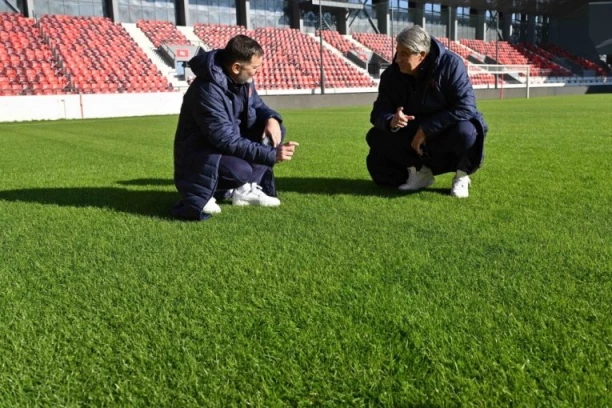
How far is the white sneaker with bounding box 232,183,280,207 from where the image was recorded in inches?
152

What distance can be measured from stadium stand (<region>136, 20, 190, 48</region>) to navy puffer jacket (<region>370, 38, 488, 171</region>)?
25.0 meters

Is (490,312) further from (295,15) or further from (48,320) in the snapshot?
(295,15)

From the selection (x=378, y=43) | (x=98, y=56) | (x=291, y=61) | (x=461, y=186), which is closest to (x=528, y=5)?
(x=378, y=43)

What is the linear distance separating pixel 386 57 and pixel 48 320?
1388 inches

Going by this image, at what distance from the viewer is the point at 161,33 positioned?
91.4ft

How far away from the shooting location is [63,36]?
2394 cm

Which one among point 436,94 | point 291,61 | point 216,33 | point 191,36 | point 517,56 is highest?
point 216,33

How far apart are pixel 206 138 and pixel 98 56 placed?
878 inches

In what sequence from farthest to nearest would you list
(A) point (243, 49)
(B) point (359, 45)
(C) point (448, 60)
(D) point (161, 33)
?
1. (B) point (359, 45)
2. (D) point (161, 33)
3. (C) point (448, 60)
4. (A) point (243, 49)

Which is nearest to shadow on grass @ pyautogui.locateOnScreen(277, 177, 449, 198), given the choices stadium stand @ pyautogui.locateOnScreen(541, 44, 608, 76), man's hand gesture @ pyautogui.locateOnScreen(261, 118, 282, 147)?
man's hand gesture @ pyautogui.locateOnScreen(261, 118, 282, 147)

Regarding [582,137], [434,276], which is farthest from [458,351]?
[582,137]

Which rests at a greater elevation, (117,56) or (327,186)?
(117,56)

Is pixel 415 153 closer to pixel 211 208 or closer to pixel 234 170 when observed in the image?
pixel 234 170

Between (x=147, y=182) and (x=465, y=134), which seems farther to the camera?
(x=147, y=182)
